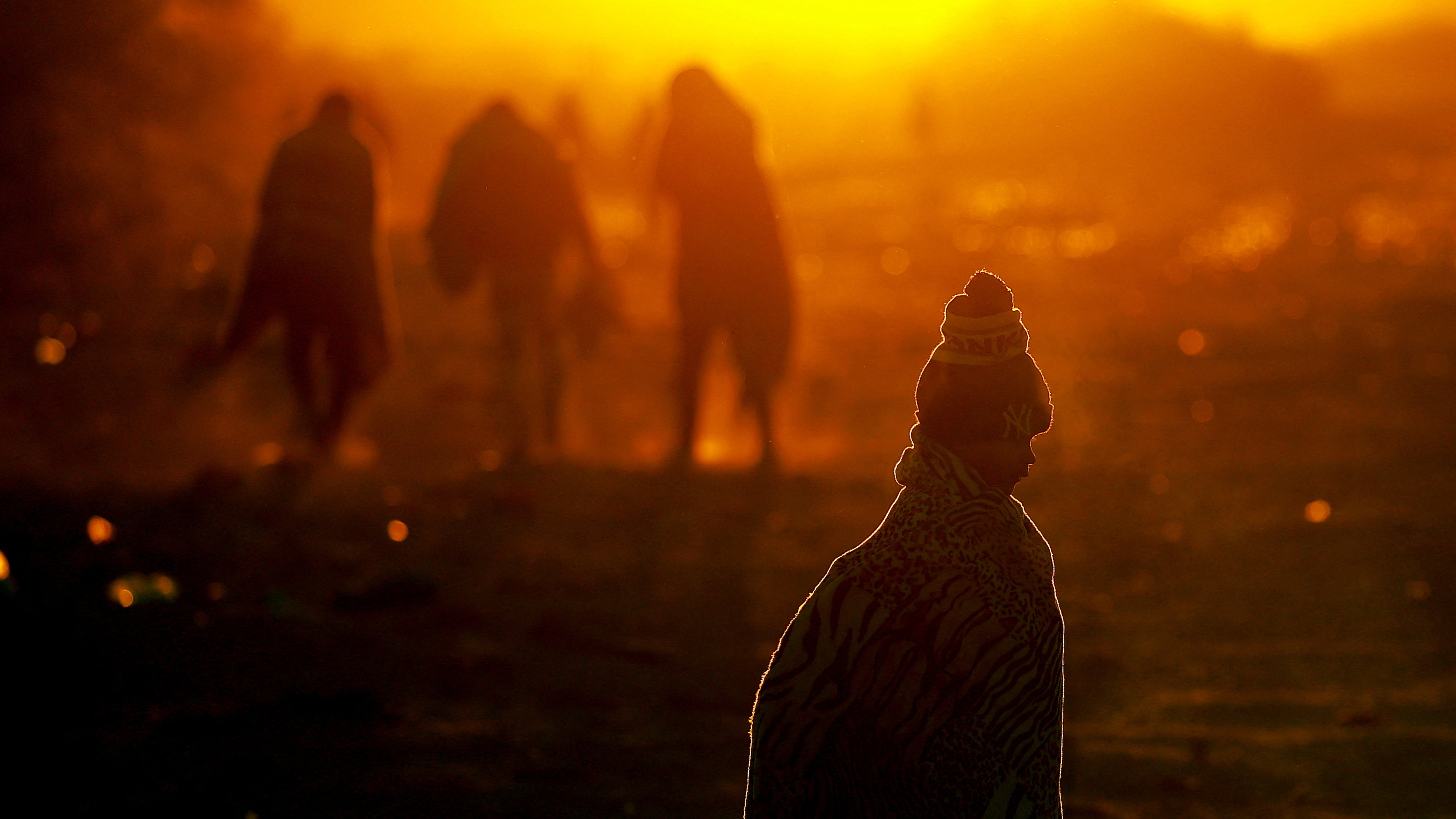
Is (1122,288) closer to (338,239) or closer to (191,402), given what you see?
(191,402)

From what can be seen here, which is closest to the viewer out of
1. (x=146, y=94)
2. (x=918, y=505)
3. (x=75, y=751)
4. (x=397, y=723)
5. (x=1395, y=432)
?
(x=918, y=505)

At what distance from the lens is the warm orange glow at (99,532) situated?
27.0 ft

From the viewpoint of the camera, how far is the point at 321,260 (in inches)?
386

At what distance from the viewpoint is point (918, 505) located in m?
3.12

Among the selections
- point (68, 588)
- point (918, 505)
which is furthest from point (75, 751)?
point (918, 505)

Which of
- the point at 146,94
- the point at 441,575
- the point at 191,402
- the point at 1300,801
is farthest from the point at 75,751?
the point at 146,94

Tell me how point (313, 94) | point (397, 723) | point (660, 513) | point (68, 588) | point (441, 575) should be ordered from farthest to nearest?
point (313, 94) → point (660, 513) → point (441, 575) → point (68, 588) → point (397, 723)

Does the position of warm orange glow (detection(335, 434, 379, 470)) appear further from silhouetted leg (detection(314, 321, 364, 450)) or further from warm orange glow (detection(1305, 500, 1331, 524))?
warm orange glow (detection(1305, 500, 1331, 524))

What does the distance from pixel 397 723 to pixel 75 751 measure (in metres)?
1.11

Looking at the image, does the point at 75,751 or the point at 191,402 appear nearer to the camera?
the point at 75,751

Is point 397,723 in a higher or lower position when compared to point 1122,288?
lower

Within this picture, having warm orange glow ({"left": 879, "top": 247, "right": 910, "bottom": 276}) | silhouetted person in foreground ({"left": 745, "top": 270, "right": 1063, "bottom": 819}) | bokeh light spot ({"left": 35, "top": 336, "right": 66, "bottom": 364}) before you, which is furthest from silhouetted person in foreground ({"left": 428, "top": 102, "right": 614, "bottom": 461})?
warm orange glow ({"left": 879, "top": 247, "right": 910, "bottom": 276})

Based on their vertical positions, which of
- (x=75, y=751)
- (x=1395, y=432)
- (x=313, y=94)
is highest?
(x=313, y=94)

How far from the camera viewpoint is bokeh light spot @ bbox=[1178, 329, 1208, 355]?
57.6 ft
